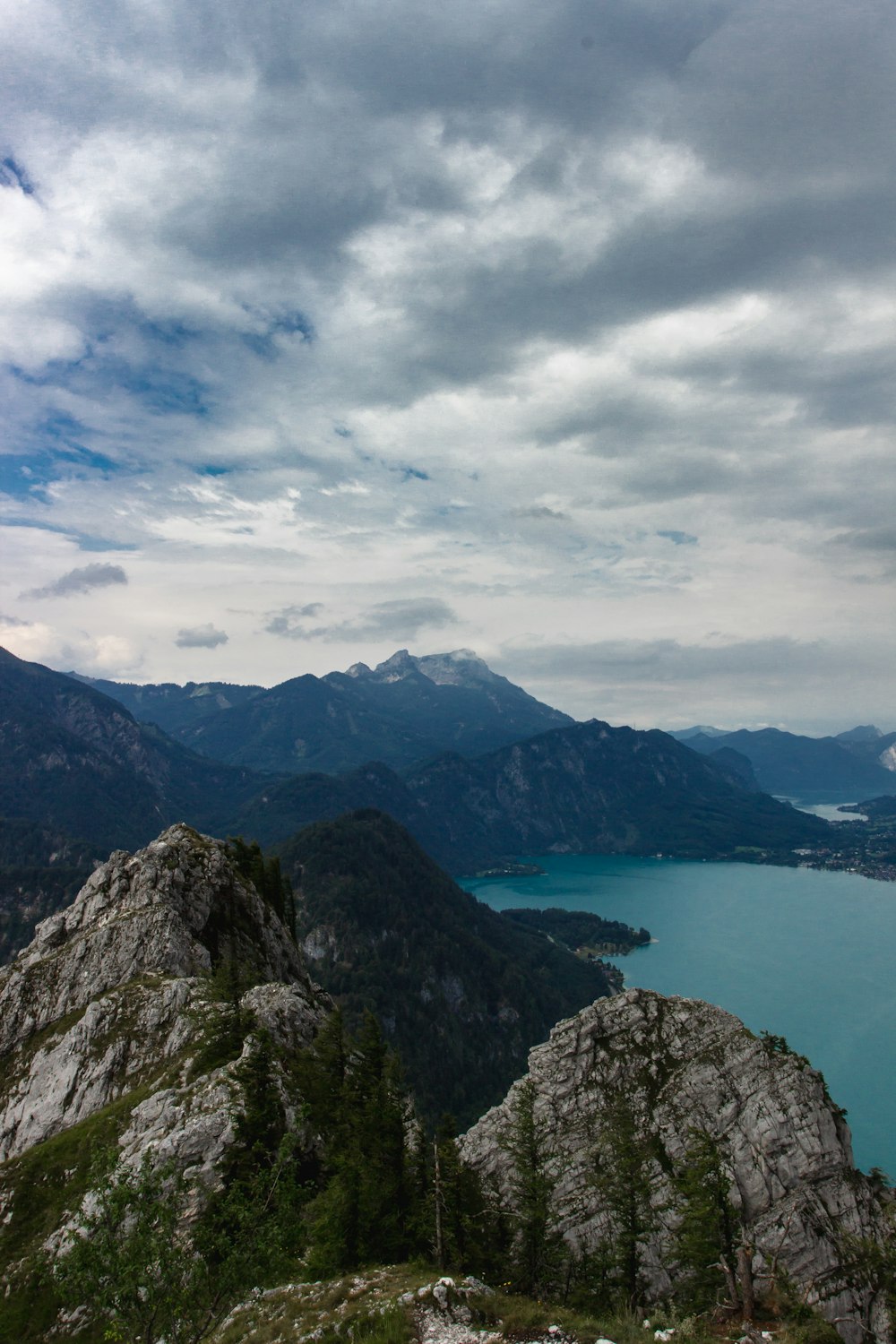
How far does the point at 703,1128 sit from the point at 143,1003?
153 feet

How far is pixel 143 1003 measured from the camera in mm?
57906

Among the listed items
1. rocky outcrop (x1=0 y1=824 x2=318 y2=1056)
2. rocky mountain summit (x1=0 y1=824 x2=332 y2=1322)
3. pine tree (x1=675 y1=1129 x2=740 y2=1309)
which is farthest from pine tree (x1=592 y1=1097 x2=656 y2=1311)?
rocky outcrop (x1=0 y1=824 x2=318 y2=1056)

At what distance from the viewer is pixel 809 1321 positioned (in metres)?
26.0

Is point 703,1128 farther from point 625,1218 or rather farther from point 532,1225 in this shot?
point 532,1225

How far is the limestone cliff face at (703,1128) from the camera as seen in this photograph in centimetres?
4431

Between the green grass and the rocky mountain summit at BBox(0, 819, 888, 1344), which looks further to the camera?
the rocky mountain summit at BBox(0, 819, 888, 1344)

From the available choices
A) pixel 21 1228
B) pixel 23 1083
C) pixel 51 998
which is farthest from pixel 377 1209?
pixel 51 998

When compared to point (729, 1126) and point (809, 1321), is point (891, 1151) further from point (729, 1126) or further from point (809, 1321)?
point (809, 1321)

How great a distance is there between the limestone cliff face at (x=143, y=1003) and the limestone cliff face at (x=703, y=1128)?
69.3 feet

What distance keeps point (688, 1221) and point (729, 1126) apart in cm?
1453

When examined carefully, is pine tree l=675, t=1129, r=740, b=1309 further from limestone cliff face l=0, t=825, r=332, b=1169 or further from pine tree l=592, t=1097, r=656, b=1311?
limestone cliff face l=0, t=825, r=332, b=1169

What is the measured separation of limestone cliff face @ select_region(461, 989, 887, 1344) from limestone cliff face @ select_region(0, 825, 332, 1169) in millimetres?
21123

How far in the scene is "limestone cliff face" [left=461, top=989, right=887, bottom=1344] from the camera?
44312mm

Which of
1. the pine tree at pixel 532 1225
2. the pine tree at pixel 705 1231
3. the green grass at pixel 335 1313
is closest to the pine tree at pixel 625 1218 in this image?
the pine tree at pixel 705 1231
